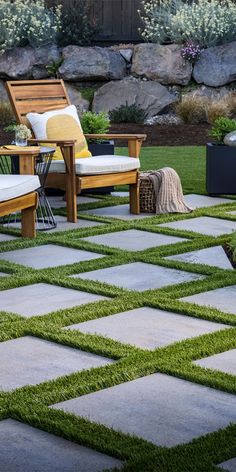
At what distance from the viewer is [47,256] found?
5637mm

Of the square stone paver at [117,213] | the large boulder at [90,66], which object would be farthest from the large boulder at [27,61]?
the square stone paver at [117,213]

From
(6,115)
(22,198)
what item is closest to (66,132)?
(22,198)

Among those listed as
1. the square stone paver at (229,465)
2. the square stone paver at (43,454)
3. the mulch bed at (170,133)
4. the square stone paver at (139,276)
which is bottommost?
the mulch bed at (170,133)

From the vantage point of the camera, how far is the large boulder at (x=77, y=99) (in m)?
13.5

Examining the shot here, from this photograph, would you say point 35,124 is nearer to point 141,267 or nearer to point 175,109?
point 141,267

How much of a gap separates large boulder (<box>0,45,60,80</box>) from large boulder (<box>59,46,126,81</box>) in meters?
0.27

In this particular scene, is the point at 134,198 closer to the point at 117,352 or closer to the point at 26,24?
the point at 117,352

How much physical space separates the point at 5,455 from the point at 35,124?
14.9 feet

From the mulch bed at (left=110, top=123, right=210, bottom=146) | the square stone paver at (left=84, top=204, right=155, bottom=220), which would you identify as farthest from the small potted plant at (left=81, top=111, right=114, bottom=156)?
the mulch bed at (left=110, top=123, right=210, bottom=146)

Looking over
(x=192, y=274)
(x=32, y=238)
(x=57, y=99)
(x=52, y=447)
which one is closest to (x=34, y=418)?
(x=52, y=447)

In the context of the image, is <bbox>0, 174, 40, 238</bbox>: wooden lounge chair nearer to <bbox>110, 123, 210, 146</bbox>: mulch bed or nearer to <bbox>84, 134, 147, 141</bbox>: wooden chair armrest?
<bbox>84, 134, 147, 141</bbox>: wooden chair armrest

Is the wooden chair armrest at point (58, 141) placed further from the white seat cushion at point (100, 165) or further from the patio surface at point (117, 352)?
the patio surface at point (117, 352)

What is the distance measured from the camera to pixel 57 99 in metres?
7.81

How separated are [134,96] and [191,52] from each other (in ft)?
3.24
